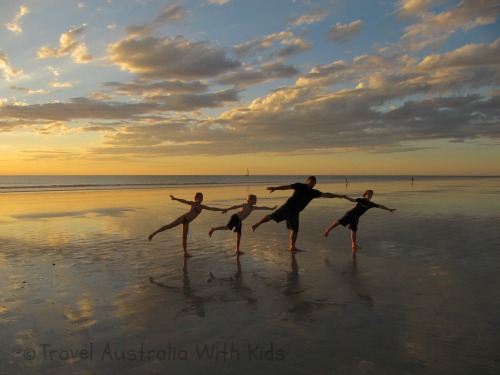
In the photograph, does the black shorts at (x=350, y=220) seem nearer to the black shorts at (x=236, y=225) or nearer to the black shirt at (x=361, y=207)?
the black shirt at (x=361, y=207)

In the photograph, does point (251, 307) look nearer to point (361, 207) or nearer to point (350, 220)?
point (350, 220)

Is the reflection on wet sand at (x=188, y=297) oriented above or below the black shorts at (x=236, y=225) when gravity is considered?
below

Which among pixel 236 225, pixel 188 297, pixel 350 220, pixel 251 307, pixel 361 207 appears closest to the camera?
pixel 251 307

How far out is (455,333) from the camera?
504 centimetres

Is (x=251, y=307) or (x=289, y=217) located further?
(x=289, y=217)

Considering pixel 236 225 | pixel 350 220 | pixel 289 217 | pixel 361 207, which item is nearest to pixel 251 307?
pixel 236 225

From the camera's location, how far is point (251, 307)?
→ 6.13 meters

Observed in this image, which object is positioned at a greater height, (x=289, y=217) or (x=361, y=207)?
(x=361, y=207)

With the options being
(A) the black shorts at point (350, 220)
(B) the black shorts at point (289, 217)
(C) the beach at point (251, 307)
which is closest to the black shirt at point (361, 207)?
(A) the black shorts at point (350, 220)

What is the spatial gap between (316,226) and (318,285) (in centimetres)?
825

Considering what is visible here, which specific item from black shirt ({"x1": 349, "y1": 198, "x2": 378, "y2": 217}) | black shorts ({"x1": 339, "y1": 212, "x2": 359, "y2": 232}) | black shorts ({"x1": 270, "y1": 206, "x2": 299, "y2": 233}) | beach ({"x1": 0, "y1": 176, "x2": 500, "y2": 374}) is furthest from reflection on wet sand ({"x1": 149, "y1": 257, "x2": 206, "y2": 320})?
black shirt ({"x1": 349, "y1": 198, "x2": 378, "y2": 217})

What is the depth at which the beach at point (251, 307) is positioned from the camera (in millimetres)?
4414

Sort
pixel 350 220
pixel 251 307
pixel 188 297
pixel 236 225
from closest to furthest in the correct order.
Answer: pixel 251 307, pixel 188 297, pixel 236 225, pixel 350 220

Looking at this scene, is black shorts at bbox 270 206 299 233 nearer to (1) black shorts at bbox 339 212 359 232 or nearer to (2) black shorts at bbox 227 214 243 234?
(2) black shorts at bbox 227 214 243 234
